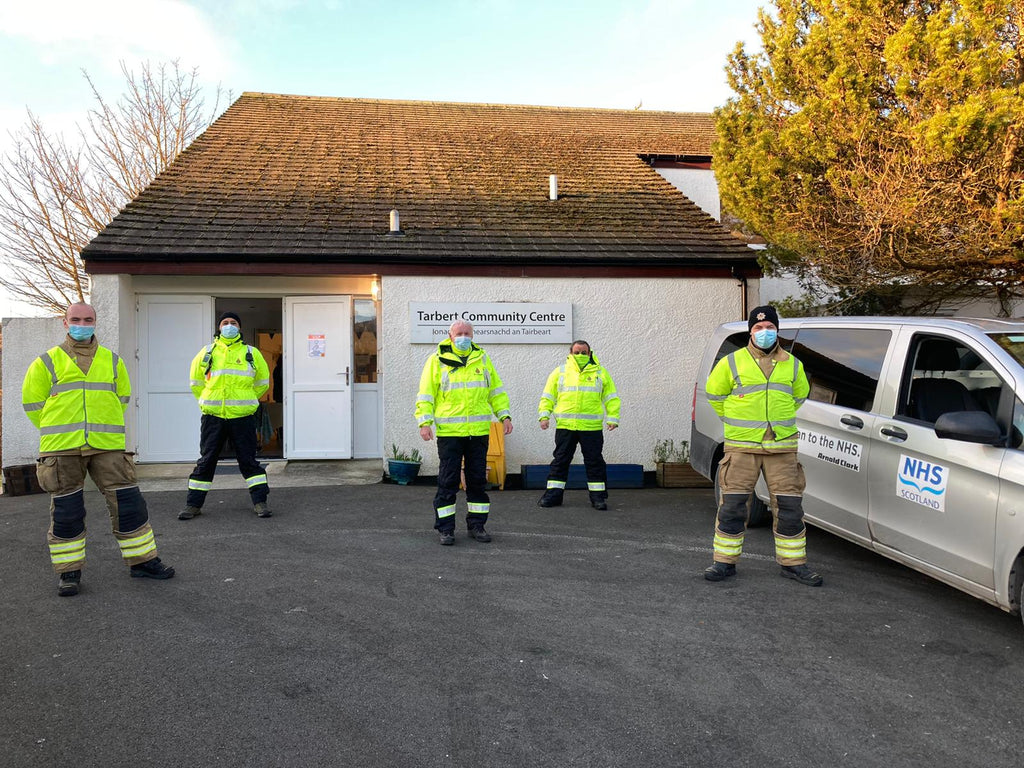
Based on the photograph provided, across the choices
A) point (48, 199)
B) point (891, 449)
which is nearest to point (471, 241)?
point (891, 449)

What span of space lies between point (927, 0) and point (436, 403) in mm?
5670

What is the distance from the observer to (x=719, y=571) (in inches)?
200

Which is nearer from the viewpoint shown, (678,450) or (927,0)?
(927,0)

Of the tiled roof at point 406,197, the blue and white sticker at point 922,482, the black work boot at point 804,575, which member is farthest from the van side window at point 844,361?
the tiled roof at point 406,197

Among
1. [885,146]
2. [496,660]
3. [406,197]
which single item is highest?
[406,197]

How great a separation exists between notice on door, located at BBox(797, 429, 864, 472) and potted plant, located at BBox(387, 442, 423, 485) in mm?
4732

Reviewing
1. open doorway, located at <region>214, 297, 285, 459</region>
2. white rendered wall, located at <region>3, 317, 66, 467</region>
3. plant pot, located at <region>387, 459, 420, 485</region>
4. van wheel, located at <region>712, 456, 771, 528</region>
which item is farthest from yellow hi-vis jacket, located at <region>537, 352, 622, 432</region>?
white rendered wall, located at <region>3, 317, 66, 467</region>

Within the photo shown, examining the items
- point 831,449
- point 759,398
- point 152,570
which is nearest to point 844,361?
point 831,449

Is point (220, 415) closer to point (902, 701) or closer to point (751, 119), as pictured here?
point (902, 701)

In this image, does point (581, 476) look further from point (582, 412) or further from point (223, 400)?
point (223, 400)

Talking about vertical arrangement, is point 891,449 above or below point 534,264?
below

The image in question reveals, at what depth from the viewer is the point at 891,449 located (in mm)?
4676

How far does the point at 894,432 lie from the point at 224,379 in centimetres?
553

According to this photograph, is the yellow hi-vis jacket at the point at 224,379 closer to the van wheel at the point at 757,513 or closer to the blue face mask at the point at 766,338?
the van wheel at the point at 757,513
